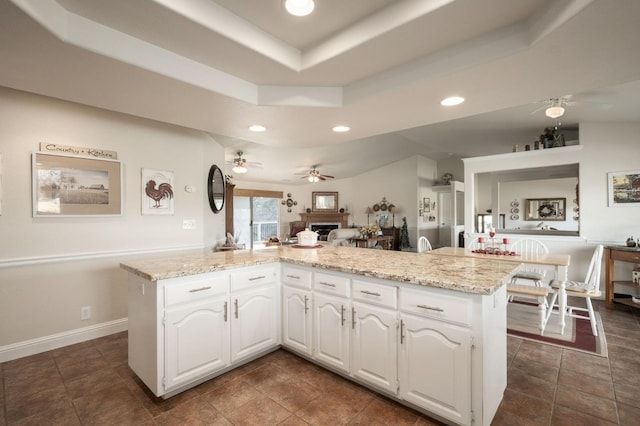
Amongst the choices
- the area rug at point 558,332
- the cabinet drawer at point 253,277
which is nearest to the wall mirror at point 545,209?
the area rug at point 558,332

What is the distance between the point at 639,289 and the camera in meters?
3.98

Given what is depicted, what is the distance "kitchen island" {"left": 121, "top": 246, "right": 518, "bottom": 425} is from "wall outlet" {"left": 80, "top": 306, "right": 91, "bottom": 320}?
120cm

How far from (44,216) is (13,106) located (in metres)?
0.97

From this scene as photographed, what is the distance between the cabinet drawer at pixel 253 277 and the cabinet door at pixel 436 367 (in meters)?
1.17

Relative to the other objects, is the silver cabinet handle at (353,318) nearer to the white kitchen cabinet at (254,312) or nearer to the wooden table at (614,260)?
the white kitchen cabinet at (254,312)

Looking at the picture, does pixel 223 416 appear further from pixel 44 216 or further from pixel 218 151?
pixel 218 151

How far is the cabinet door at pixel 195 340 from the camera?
6.38 ft

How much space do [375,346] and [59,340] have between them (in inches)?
117

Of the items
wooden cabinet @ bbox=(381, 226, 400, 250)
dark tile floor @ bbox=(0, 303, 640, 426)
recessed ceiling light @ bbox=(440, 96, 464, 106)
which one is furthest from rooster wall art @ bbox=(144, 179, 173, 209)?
wooden cabinet @ bbox=(381, 226, 400, 250)

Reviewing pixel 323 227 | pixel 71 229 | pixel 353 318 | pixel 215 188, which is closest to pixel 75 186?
Answer: pixel 71 229

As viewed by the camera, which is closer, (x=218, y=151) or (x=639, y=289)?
(x=639, y=289)

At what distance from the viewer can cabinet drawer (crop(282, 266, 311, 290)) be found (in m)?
2.38

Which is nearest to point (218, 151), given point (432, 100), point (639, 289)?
point (432, 100)

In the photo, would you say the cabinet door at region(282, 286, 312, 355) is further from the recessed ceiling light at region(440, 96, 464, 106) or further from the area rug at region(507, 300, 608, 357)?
the area rug at region(507, 300, 608, 357)
